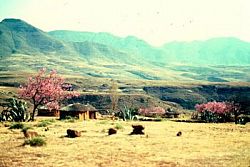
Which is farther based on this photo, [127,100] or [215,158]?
[127,100]

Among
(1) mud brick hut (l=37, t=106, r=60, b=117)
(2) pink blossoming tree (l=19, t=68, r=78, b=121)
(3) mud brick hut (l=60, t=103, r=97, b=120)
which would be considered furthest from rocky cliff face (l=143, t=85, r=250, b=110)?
(2) pink blossoming tree (l=19, t=68, r=78, b=121)

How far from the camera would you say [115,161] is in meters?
18.4

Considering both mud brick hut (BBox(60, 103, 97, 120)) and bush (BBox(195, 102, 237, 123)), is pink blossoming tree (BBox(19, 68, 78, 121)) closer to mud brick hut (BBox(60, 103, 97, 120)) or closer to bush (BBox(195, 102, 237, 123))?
mud brick hut (BBox(60, 103, 97, 120))

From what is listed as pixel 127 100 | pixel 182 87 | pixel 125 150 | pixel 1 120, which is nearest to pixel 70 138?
pixel 125 150

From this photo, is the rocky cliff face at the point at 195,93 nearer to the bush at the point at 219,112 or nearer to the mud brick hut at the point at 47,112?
the bush at the point at 219,112

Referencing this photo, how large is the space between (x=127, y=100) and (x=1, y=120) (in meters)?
79.0

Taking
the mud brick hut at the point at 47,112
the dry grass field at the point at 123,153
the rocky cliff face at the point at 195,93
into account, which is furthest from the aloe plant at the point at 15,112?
the rocky cliff face at the point at 195,93

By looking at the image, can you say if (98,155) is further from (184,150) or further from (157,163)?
(184,150)

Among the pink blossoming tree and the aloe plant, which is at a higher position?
the pink blossoming tree

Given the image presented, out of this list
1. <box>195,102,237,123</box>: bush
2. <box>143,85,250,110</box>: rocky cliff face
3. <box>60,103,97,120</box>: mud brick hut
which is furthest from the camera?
<box>143,85,250,110</box>: rocky cliff face

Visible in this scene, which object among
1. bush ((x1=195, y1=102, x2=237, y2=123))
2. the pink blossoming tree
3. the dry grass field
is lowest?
the dry grass field

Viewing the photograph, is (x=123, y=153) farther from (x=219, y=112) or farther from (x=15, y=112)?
(x=219, y=112)

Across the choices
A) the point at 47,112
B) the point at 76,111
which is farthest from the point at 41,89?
the point at 47,112

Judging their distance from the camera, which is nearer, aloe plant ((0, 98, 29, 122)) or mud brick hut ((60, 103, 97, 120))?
aloe plant ((0, 98, 29, 122))
